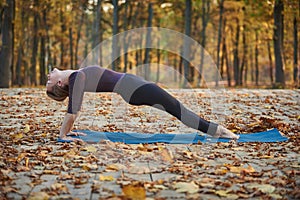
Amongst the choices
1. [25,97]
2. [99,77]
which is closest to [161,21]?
[25,97]

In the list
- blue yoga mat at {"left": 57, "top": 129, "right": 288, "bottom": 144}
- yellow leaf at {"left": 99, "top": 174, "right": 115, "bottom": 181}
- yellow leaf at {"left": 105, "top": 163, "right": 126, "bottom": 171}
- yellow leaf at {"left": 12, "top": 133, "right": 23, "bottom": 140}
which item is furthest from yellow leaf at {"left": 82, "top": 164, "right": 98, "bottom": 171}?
yellow leaf at {"left": 12, "top": 133, "right": 23, "bottom": 140}

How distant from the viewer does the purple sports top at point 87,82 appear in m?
6.16

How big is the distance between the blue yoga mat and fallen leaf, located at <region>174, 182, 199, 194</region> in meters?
2.25

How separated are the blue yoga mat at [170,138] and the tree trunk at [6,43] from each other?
13508 mm

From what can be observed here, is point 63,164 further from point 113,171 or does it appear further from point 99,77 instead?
point 99,77

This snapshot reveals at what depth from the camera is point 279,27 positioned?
21.7m

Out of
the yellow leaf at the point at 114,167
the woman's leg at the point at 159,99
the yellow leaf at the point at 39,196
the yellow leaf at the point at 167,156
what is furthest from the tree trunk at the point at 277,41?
the yellow leaf at the point at 39,196

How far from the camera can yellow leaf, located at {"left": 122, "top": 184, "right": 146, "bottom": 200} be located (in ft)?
11.8

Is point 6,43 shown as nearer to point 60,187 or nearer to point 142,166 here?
point 142,166

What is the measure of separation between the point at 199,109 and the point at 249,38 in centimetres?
2747

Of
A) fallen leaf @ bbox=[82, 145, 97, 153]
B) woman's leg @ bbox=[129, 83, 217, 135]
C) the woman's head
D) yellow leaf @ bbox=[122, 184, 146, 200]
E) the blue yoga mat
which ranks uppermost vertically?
the woman's head

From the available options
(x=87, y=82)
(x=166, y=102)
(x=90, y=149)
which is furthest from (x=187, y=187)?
(x=87, y=82)

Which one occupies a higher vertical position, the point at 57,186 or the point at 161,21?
the point at 161,21

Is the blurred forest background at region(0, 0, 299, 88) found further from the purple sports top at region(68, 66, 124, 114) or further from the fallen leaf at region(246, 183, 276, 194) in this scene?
the fallen leaf at region(246, 183, 276, 194)
